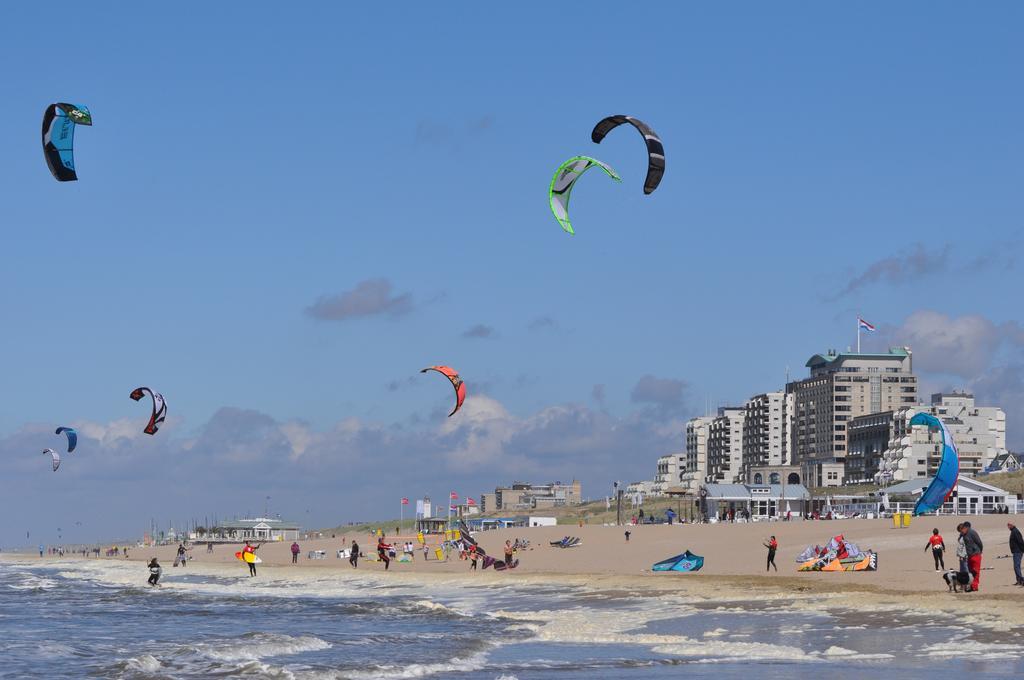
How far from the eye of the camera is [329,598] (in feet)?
101

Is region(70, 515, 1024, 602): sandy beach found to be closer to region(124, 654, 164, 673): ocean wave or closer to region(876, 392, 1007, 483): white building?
region(124, 654, 164, 673): ocean wave

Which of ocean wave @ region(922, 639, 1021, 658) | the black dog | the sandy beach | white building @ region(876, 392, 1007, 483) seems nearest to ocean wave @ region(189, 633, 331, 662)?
the sandy beach

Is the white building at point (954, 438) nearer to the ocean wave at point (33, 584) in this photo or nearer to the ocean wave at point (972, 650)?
the ocean wave at point (33, 584)

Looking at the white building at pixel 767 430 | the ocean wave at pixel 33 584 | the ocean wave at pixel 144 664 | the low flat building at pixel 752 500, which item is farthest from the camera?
the white building at pixel 767 430

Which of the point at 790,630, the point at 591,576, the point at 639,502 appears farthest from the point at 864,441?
the point at 790,630

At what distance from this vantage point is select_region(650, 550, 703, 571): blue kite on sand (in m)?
30.9

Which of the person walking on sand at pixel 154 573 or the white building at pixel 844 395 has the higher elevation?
the white building at pixel 844 395

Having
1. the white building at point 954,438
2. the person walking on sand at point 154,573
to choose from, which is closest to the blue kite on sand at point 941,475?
the person walking on sand at point 154,573

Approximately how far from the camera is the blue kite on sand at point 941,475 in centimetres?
3005

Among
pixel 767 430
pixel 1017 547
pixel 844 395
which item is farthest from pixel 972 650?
pixel 767 430

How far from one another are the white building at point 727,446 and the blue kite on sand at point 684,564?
488 ft

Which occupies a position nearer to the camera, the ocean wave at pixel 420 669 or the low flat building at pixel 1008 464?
the ocean wave at pixel 420 669

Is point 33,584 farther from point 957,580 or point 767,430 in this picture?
point 767,430

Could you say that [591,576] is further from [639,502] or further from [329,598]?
[639,502]
